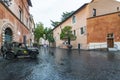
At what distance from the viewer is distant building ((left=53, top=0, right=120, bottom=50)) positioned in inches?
1233

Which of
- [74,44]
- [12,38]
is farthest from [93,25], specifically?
[12,38]

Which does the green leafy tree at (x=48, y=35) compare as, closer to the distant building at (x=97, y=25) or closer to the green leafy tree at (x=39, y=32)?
the green leafy tree at (x=39, y=32)

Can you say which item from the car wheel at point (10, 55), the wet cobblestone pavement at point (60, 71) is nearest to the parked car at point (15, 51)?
the car wheel at point (10, 55)

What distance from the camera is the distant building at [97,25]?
1233 inches

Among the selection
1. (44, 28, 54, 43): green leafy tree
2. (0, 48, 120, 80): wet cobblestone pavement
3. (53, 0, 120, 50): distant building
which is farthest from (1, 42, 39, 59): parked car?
(44, 28, 54, 43): green leafy tree

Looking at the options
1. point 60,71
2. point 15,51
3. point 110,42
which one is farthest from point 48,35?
point 60,71

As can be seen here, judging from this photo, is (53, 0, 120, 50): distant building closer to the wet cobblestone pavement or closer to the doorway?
the doorway

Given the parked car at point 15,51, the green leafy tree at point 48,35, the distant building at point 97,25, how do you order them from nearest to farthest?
the parked car at point 15,51 → the distant building at point 97,25 → the green leafy tree at point 48,35

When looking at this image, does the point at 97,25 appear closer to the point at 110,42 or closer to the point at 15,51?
the point at 110,42

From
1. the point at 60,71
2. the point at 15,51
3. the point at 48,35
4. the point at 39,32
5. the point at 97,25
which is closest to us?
the point at 60,71

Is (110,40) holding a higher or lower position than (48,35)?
lower

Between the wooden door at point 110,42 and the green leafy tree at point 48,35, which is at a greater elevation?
the green leafy tree at point 48,35

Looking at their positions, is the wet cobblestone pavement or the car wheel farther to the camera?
the car wheel

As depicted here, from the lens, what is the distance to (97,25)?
111 feet
